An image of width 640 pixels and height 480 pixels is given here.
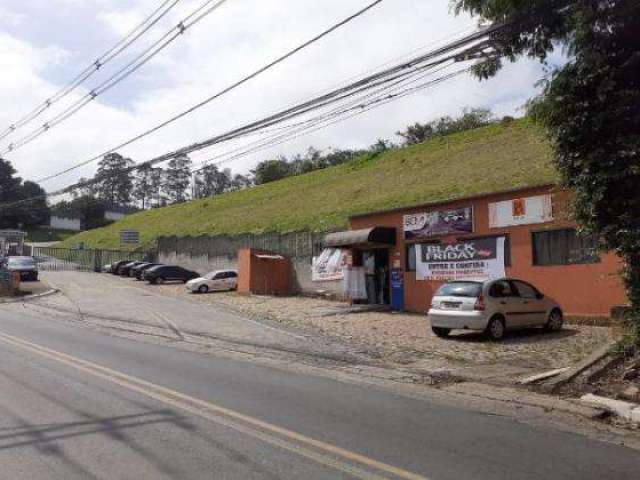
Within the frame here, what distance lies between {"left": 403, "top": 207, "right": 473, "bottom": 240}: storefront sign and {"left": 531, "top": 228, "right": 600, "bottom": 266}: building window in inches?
96.5

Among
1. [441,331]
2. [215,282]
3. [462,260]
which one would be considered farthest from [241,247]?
[441,331]

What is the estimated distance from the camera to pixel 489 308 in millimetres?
14781

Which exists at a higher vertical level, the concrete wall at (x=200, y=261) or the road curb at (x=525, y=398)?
the concrete wall at (x=200, y=261)

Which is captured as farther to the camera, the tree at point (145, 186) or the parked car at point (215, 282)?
the tree at point (145, 186)

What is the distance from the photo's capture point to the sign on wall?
740 inches

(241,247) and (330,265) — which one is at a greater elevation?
(241,247)

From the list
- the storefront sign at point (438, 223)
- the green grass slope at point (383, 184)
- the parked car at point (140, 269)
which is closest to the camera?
the storefront sign at point (438, 223)

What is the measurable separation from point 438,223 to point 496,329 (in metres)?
7.63

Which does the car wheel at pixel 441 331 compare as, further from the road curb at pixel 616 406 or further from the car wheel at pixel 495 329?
the road curb at pixel 616 406

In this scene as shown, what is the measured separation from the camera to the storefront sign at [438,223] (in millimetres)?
21156

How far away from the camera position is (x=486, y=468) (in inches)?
221

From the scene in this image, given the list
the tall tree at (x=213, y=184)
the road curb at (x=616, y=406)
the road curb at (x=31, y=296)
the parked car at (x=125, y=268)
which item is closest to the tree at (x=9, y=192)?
the tall tree at (x=213, y=184)

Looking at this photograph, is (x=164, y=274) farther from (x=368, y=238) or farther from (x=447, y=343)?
(x=447, y=343)

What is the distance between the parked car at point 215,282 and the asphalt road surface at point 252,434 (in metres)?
24.4
